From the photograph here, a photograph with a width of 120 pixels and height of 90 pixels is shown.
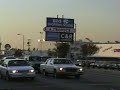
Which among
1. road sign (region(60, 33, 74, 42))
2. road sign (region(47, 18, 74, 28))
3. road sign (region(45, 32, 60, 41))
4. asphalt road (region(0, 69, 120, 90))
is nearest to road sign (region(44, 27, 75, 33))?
road sign (region(47, 18, 74, 28))

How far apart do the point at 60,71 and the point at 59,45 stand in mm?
76866

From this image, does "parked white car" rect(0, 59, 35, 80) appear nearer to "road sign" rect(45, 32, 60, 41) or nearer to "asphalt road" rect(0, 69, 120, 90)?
"asphalt road" rect(0, 69, 120, 90)

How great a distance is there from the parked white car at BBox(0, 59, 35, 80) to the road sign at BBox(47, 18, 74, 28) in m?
42.3

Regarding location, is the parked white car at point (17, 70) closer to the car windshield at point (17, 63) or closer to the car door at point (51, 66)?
the car windshield at point (17, 63)

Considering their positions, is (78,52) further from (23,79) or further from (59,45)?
(23,79)

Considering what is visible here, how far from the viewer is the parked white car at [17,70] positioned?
26.7 metres

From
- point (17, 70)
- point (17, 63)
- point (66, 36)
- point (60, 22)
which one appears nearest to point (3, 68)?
point (17, 63)

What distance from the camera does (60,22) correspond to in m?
71.1

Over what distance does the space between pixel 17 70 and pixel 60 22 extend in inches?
1765

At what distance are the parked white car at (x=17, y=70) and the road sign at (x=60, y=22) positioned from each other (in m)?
42.3

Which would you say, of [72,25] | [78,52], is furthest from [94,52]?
[72,25]

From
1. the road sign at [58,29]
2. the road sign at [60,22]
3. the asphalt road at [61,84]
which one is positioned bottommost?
the asphalt road at [61,84]

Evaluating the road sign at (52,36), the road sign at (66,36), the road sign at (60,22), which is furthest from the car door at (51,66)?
the road sign at (66,36)

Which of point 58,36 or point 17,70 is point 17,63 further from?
point 58,36
